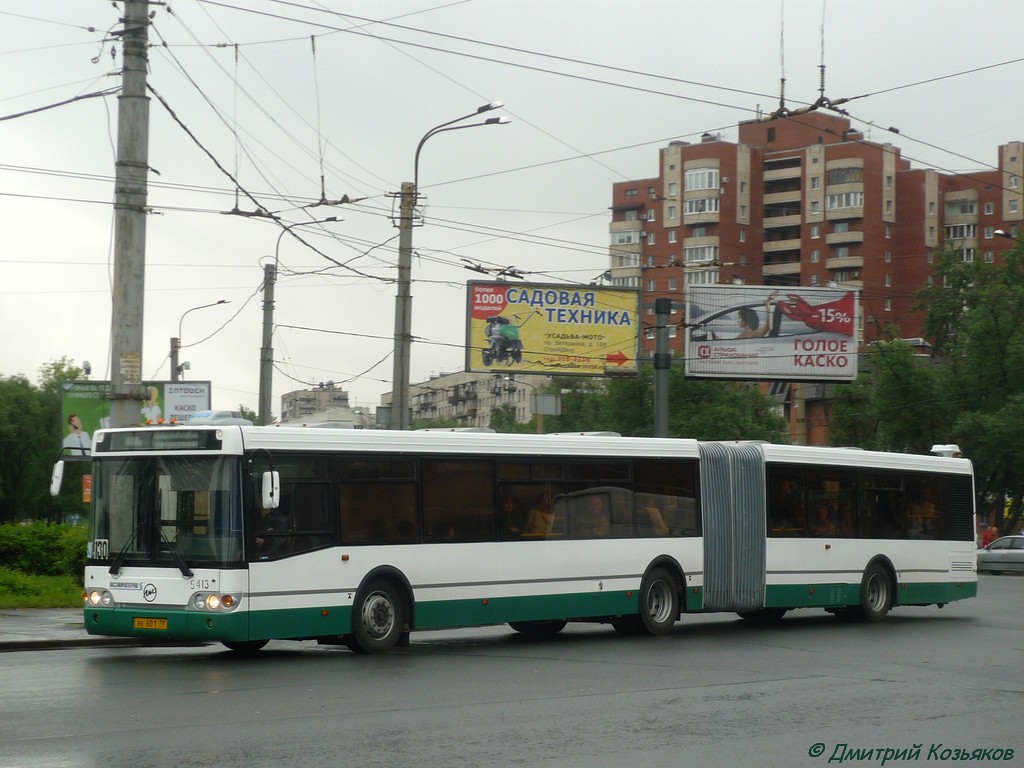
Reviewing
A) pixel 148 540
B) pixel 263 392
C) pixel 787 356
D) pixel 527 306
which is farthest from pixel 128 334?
pixel 787 356

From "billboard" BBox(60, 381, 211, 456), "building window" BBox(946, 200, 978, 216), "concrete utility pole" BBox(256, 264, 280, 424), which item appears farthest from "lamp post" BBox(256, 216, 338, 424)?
"building window" BBox(946, 200, 978, 216)

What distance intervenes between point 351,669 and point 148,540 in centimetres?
270

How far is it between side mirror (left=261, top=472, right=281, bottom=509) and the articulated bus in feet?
0.08

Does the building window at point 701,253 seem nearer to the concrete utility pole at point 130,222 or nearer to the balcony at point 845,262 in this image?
the balcony at point 845,262

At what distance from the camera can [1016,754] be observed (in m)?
9.13

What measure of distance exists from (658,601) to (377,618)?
4.80 m

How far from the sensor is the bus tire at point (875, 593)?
71.3 ft

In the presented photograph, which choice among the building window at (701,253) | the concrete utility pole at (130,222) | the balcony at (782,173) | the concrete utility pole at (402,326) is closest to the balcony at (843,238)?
the balcony at (782,173)

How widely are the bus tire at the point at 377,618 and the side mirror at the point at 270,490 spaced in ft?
5.84

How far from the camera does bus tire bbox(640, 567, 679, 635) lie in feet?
61.0

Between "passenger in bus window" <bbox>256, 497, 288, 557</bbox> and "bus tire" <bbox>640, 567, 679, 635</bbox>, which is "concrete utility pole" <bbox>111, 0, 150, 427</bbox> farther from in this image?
"bus tire" <bbox>640, 567, 679, 635</bbox>

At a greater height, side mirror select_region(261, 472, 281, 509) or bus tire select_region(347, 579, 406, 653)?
side mirror select_region(261, 472, 281, 509)

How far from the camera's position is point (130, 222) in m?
18.5

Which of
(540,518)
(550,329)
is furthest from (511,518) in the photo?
(550,329)
